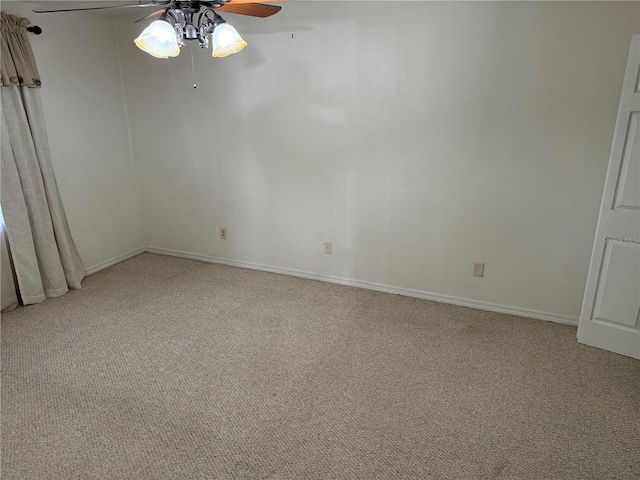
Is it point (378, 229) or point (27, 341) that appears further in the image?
point (378, 229)

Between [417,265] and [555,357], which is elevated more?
[417,265]

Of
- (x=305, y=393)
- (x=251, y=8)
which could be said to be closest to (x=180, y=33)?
(x=251, y=8)

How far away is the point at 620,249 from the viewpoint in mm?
2572

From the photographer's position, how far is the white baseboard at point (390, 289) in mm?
3133

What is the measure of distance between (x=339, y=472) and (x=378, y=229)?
206 cm

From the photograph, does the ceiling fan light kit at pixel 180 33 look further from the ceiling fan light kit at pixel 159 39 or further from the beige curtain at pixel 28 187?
the beige curtain at pixel 28 187

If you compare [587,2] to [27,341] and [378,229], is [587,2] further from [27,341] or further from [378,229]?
[27,341]

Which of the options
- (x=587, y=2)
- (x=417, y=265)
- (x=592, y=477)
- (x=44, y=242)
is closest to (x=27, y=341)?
(x=44, y=242)

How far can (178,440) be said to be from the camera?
2.03m

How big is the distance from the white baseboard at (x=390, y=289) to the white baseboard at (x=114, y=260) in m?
0.11

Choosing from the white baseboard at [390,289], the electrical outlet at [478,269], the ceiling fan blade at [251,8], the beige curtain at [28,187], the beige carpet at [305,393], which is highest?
the ceiling fan blade at [251,8]

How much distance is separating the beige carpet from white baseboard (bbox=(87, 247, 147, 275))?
0.64 meters

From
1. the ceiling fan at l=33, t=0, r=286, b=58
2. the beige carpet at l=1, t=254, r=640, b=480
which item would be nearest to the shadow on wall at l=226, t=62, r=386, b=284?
the beige carpet at l=1, t=254, r=640, b=480

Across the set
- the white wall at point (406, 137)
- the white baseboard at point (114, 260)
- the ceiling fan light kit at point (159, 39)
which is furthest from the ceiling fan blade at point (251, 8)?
the white baseboard at point (114, 260)
